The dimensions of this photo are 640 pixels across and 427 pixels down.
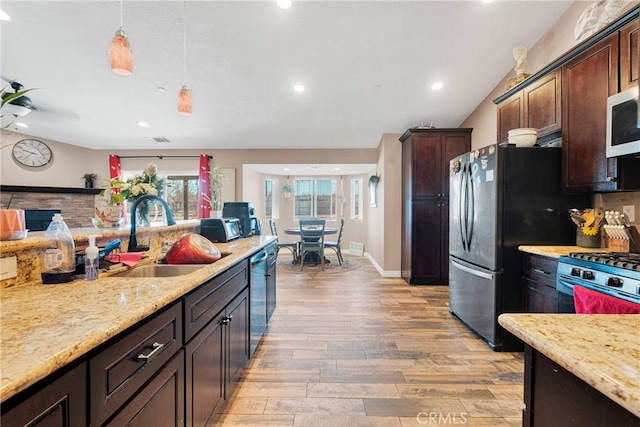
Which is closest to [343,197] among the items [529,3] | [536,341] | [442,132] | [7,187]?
[442,132]

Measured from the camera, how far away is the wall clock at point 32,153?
15.9ft

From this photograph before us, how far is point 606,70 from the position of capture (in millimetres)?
1922

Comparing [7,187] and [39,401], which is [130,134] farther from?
[39,401]

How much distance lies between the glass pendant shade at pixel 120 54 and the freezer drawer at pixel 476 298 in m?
3.11

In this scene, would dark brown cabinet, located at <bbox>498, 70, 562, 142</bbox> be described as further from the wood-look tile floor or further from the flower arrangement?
the flower arrangement

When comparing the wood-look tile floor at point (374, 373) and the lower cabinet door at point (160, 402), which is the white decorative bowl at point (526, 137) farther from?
the lower cabinet door at point (160, 402)

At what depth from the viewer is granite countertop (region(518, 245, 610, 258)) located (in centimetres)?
204

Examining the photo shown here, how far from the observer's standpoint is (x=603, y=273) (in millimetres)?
1636

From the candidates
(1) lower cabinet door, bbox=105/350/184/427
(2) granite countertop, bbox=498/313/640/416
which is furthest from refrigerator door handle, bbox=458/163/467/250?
(1) lower cabinet door, bbox=105/350/184/427

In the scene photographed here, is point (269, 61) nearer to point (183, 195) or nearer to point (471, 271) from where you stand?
point (471, 271)

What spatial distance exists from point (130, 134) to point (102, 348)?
545 cm

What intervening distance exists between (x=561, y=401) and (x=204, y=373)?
53.6 inches

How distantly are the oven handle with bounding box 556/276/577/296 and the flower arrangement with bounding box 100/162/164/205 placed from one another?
9.92 feet

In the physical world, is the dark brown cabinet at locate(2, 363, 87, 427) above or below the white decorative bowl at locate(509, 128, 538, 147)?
below
